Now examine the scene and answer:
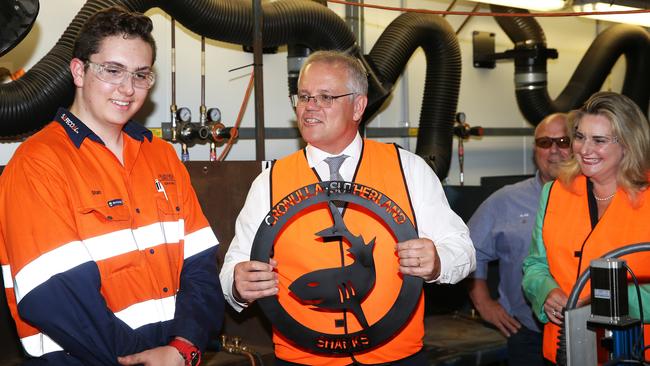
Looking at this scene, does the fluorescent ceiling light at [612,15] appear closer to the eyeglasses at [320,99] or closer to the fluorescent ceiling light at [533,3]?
the fluorescent ceiling light at [533,3]

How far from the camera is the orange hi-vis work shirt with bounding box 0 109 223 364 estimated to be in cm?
202

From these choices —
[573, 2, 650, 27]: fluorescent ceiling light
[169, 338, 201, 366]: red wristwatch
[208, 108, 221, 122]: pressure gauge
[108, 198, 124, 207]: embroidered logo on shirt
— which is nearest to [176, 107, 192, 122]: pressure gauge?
[208, 108, 221, 122]: pressure gauge

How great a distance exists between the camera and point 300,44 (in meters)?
4.73

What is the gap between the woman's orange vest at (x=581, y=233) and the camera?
2.84 m

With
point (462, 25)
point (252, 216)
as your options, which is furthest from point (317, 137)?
point (462, 25)

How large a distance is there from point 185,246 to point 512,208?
2.12 meters

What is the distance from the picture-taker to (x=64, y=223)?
2.06 metres

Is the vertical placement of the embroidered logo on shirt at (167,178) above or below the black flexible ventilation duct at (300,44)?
below

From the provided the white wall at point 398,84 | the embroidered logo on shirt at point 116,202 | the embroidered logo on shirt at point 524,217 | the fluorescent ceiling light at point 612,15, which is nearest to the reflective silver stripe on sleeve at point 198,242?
the embroidered logo on shirt at point 116,202

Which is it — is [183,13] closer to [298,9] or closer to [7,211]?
[298,9]

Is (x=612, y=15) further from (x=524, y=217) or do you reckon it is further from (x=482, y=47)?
(x=524, y=217)

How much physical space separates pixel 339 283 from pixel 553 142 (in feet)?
6.67

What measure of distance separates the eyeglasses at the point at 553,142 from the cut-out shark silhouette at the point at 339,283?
193 cm

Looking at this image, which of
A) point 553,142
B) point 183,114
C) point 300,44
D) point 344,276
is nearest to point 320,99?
point 344,276
